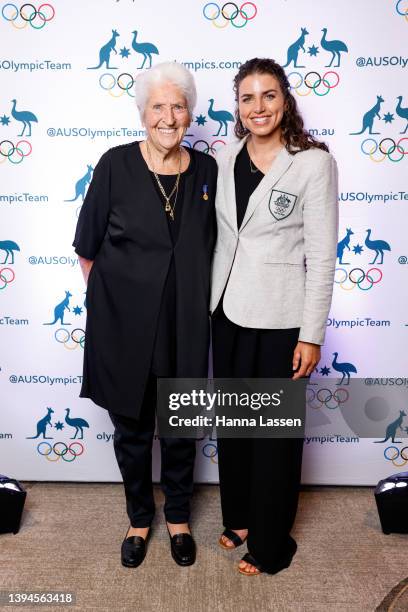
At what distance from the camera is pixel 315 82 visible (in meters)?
2.19

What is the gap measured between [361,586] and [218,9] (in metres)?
2.14

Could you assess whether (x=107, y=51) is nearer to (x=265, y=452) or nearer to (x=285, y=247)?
(x=285, y=247)

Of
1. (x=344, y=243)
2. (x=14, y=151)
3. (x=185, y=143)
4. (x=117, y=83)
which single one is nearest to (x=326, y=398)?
(x=344, y=243)

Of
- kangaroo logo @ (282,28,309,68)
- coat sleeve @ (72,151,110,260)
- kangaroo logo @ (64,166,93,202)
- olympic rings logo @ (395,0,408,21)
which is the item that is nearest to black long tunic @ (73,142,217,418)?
coat sleeve @ (72,151,110,260)

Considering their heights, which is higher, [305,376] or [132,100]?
[132,100]

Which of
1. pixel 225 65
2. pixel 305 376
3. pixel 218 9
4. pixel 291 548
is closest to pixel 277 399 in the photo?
pixel 305 376

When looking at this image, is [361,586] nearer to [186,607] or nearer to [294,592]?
[294,592]

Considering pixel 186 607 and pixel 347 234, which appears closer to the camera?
pixel 186 607

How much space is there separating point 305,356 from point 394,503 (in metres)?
0.80

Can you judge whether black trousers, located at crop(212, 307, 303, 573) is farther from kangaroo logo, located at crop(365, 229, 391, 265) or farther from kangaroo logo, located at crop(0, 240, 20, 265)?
kangaroo logo, located at crop(0, 240, 20, 265)

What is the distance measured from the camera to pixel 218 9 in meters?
2.15

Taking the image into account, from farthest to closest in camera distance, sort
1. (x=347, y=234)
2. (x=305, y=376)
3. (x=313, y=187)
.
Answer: (x=347, y=234) < (x=305, y=376) < (x=313, y=187)

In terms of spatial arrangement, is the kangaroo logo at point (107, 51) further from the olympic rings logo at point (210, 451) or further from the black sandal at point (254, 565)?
the black sandal at point (254, 565)

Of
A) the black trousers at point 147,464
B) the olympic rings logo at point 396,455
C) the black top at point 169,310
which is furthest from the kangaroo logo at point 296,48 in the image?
the olympic rings logo at point 396,455
